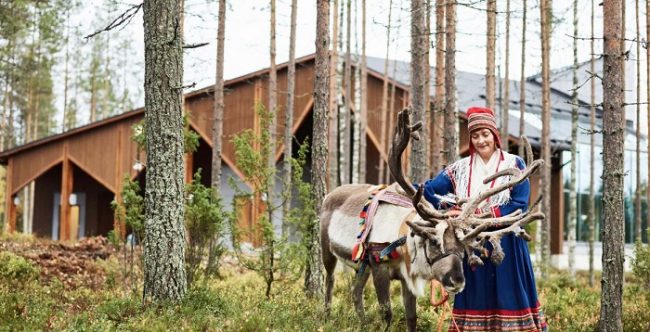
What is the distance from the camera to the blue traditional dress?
589cm

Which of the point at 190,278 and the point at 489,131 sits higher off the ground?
the point at 489,131

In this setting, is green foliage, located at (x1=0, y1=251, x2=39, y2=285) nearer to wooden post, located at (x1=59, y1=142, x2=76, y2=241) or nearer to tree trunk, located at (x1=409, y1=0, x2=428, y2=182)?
tree trunk, located at (x1=409, y1=0, x2=428, y2=182)

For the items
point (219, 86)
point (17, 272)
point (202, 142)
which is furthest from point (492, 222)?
point (202, 142)

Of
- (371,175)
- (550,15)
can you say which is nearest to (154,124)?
(550,15)

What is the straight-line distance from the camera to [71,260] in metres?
15.2

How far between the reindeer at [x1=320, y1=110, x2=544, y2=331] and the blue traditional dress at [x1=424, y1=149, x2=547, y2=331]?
0.13 m

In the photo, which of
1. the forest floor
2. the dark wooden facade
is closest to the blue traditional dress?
the forest floor

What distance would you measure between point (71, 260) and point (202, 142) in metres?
12.1

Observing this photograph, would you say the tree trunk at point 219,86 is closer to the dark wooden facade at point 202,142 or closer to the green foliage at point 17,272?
the dark wooden facade at point 202,142

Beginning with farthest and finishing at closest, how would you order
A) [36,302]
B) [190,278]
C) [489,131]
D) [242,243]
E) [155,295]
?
[242,243] < [190,278] < [36,302] < [155,295] < [489,131]

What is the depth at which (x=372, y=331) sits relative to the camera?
761cm

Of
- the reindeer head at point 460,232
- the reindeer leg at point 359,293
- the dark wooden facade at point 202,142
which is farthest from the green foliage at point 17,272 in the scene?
the dark wooden facade at point 202,142

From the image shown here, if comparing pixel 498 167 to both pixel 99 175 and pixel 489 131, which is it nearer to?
pixel 489 131

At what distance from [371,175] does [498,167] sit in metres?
19.3
